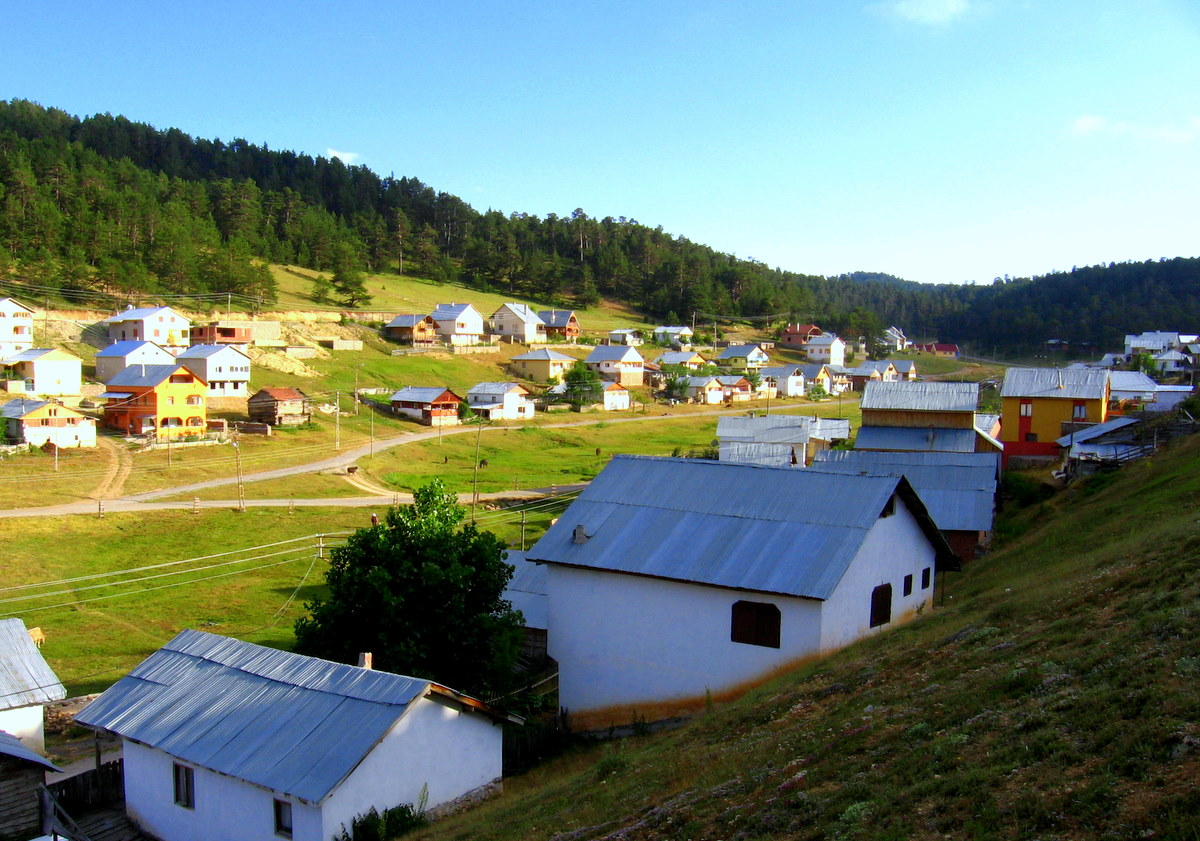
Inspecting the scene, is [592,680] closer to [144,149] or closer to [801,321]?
[801,321]

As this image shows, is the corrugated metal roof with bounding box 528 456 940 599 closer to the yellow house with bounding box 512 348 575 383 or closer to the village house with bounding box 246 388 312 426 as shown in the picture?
the village house with bounding box 246 388 312 426

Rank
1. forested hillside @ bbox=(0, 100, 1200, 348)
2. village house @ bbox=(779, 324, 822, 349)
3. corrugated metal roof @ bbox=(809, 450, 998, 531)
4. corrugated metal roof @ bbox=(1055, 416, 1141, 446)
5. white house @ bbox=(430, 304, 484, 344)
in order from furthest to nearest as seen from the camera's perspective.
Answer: village house @ bbox=(779, 324, 822, 349), white house @ bbox=(430, 304, 484, 344), forested hillside @ bbox=(0, 100, 1200, 348), corrugated metal roof @ bbox=(1055, 416, 1141, 446), corrugated metal roof @ bbox=(809, 450, 998, 531)

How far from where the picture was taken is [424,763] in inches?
632

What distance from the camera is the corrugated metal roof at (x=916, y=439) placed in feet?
143

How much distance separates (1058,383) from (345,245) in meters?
92.0

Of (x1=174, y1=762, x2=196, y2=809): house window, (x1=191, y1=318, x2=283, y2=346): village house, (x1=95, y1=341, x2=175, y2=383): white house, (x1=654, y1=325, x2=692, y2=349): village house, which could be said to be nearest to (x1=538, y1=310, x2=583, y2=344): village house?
(x1=654, y1=325, x2=692, y2=349): village house

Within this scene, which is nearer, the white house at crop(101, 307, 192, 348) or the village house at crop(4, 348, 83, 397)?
the village house at crop(4, 348, 83, 397)

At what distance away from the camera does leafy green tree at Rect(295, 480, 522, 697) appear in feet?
68.5

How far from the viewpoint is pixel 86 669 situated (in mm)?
26828

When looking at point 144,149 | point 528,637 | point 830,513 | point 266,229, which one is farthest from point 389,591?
point 144,149

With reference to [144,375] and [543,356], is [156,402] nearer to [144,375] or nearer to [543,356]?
[144,375]

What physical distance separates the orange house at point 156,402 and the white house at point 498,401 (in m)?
24.0

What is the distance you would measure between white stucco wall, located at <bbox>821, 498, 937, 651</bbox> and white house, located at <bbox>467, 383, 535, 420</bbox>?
57412mm

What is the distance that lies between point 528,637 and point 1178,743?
743 inches
